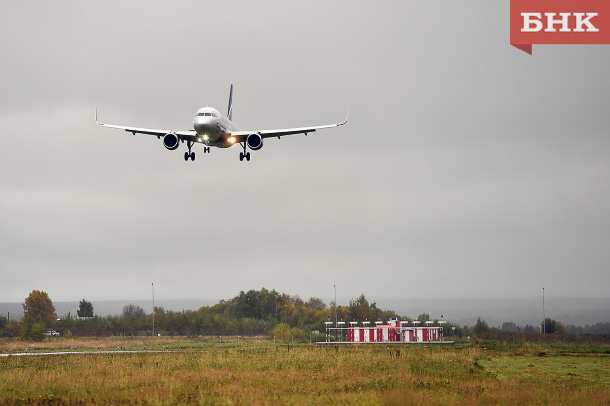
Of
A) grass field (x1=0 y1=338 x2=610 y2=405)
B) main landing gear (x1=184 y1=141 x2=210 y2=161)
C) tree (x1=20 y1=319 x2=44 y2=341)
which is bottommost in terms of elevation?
tree (x1=20 y1=319 x2=44 y2=341)

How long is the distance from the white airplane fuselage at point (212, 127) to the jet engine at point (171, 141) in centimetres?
197

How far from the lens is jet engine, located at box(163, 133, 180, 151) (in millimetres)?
61500

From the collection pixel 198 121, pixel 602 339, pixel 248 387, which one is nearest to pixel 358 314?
pixel 602 339

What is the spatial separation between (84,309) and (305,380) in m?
155

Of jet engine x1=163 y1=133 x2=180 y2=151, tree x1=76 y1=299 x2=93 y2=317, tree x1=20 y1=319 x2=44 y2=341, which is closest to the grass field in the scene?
jet engine x1=163 y1=133 x2=180 y2=151

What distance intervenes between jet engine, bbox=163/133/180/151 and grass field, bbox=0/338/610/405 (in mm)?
17640

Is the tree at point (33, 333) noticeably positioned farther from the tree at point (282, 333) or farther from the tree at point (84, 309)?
the tree at point (84, 309)

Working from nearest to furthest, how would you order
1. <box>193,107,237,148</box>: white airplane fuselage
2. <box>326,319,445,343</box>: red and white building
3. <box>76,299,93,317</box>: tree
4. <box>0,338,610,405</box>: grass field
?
1. <box>0,338,610,405</box>: grass field
2. <box>193,107,237,148</box>: white airplane fuselage
3. <box>326,319,445,343</box>: red and white building
4. <box>76,299,93,317</box>: tree

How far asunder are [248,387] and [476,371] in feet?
62.0

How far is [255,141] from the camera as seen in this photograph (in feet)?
209

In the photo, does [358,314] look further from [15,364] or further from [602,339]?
[15,364]

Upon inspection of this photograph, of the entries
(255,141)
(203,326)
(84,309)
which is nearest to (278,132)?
(255,141)

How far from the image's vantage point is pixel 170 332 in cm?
14162

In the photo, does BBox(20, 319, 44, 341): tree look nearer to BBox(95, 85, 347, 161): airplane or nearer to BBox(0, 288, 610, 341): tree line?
BBox(0, 288, 610, 341): tree line
